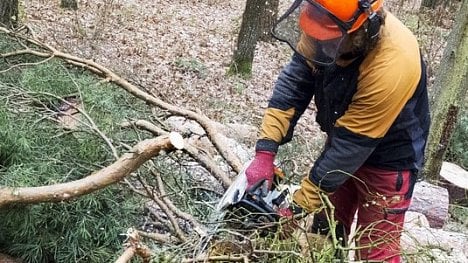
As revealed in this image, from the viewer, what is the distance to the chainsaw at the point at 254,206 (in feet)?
9.14

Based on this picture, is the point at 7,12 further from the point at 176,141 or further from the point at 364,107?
the point at 364,107

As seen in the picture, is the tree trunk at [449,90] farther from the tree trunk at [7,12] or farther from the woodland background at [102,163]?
the tree trunk at [7,12]

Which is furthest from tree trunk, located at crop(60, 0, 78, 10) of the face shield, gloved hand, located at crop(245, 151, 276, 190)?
the face shield

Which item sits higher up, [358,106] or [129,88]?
[358,106]

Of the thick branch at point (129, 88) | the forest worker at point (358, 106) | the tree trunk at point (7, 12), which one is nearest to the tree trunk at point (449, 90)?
the thick branch at point (129, 88)

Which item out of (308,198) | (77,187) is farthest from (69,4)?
(308,198)

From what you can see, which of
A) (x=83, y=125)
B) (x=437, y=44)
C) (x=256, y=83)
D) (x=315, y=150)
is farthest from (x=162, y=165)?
(x=437, y=44)

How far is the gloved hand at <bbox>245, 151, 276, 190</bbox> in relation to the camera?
3.09 meters

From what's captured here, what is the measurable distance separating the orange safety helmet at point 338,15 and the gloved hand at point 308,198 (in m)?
0.76

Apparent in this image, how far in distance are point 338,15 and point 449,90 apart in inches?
148

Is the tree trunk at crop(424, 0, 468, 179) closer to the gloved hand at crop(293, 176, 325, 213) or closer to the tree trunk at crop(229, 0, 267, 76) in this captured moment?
the gloved hand at crop(293, 176, 325, 213)

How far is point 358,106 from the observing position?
9.04 ft

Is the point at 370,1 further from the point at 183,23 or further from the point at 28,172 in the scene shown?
the point at 183,23

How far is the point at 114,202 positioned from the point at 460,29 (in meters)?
4.02
